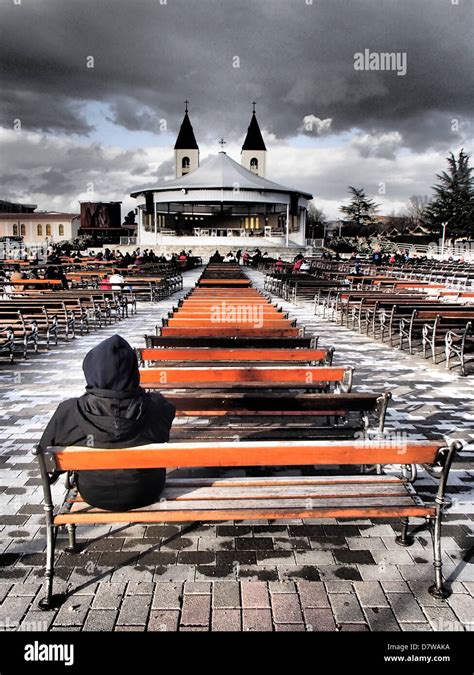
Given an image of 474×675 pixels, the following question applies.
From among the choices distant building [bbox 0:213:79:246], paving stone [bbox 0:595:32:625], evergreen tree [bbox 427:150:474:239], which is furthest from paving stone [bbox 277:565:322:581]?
distant building [bbox 0:213:79:246]

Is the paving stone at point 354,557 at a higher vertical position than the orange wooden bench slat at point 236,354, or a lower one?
lower

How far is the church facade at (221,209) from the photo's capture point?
6000 cm

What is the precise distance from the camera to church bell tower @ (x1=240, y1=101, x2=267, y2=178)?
8856 centimetres

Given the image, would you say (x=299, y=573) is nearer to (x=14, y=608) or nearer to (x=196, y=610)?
(x=196, y=610)

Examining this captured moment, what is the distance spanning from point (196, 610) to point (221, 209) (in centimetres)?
6897

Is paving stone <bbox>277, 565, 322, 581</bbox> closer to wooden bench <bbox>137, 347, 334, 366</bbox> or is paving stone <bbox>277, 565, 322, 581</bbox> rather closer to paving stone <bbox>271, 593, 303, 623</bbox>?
paving stone <bbox>271, 593, 303, 623</bbox>

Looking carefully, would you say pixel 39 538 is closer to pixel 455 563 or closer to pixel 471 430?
pixel 455 563

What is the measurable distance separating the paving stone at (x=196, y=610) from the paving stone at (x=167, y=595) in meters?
0.04

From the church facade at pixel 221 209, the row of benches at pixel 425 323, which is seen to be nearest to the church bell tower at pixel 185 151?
the church facade at pixel 221 209

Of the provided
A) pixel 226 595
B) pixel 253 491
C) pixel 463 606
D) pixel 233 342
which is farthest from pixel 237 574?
pixel 233 342

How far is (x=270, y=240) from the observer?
2336 inches

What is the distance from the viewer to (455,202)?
2425 inches

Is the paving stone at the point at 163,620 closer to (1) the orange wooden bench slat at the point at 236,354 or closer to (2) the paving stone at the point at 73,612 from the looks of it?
(2) the paving stone at the point at 73,612
